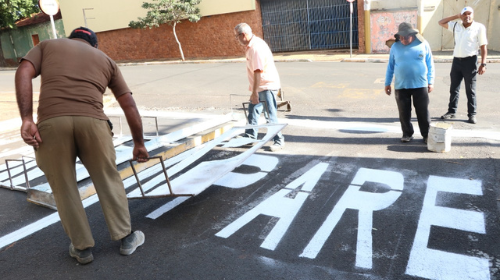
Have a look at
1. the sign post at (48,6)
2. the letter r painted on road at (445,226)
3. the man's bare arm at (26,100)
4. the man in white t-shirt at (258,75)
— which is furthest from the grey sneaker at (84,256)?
the sign post at (48,6)

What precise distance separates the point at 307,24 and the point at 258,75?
18.1 m

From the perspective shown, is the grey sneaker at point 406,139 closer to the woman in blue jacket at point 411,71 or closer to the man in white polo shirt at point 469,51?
the woman in blue jacket at point 411,71

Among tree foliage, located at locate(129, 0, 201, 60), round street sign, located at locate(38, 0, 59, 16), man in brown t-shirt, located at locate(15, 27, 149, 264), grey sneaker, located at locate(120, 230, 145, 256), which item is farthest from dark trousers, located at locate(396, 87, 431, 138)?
tree foliage, located at locate(129, 0, 201, 60)

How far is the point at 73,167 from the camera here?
3.37 meters

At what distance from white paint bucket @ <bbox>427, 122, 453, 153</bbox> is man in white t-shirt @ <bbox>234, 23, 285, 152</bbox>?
2031 millimetres

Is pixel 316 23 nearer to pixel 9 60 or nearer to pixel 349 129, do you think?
pixel 349 129

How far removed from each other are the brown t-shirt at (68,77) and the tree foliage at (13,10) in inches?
1268

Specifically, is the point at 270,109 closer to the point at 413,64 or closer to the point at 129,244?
the point at 413,64

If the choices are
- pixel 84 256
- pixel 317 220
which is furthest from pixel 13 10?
pixel 317 220

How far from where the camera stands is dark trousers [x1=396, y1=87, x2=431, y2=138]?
5945 millimetres

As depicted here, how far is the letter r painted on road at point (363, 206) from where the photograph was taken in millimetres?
3453

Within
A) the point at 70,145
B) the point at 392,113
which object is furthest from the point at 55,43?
the point at 392,113

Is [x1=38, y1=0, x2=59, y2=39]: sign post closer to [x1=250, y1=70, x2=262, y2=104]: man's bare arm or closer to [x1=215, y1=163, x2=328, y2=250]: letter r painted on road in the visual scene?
[x1=250, y1=70, x2=262, y2=104]: man's bare arm

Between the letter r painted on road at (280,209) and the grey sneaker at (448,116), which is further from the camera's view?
the grey sneaker at (448,116)
